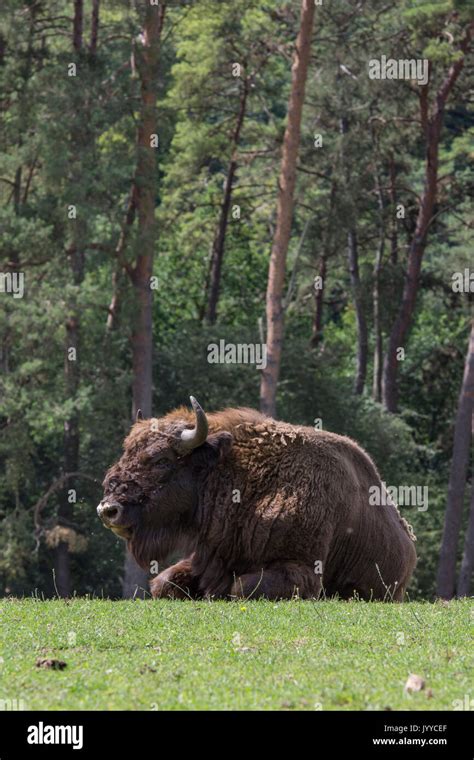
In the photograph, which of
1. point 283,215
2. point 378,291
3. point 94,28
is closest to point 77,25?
point 94,28

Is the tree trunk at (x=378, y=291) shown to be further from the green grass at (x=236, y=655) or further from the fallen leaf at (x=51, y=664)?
the fallen leaf at (x=51, y=664)

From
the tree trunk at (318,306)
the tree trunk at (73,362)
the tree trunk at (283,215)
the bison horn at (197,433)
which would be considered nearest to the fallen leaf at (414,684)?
the bison horn at (197,433)

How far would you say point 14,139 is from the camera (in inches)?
1623

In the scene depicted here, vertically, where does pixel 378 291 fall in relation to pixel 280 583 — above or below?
above

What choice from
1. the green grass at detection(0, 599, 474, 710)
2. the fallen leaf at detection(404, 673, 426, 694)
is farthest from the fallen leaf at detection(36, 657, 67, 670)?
the fallen leaf at detection(404, 673, 426, 694)

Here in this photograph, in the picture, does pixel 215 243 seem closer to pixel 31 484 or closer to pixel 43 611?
pixel 31 484

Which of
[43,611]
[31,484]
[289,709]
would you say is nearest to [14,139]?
[31,484]

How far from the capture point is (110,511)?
15.7 m

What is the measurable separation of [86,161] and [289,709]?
1215 inches

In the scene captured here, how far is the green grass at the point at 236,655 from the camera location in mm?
9289

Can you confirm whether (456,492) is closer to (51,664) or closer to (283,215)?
(283,215)

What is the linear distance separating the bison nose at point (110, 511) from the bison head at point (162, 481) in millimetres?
54

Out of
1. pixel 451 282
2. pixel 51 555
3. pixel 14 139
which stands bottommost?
pixel 51 555

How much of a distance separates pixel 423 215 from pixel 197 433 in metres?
31.9
